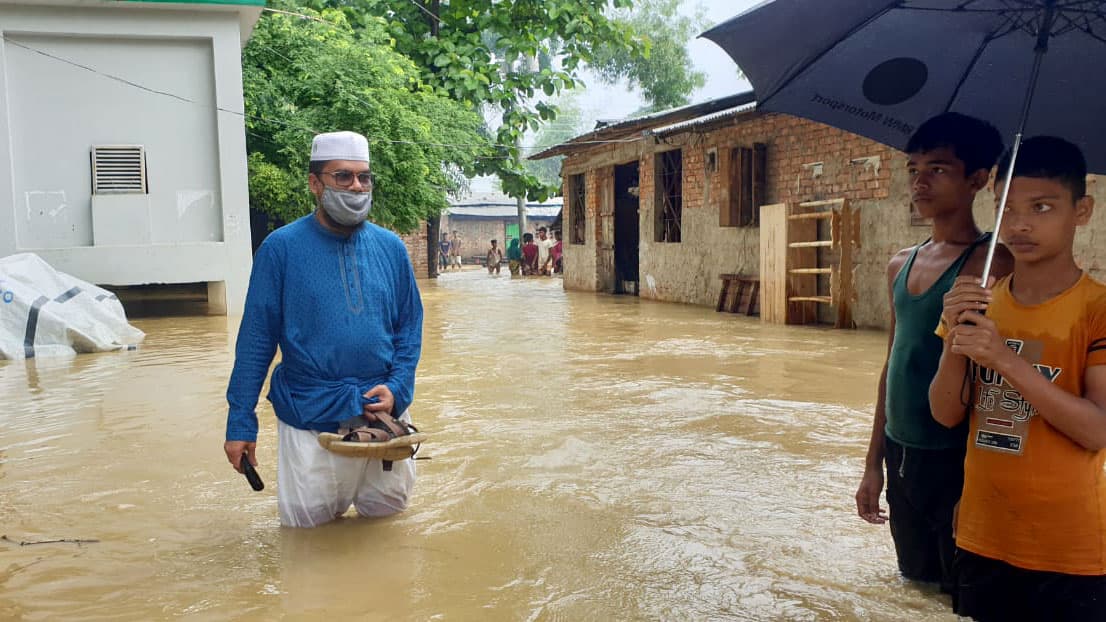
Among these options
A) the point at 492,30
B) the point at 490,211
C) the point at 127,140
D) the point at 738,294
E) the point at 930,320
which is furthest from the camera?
the point at 490,211

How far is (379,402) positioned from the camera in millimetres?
3609

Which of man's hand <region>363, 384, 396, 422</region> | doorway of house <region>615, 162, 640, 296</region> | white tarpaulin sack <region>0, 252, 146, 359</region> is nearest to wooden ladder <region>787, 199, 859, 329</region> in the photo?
doorway of house <region>615, 162, 640, 296</region>

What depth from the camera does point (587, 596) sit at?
3.28 meters

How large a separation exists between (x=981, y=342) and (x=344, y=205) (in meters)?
2.44

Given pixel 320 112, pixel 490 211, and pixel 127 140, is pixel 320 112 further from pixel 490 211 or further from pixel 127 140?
pixel 490 211

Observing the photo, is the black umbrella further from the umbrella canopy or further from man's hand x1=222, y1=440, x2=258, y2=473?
man's hand x1=222, y1=440, x2=258, y2=473

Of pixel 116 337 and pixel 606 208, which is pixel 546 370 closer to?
A: pixel 116 337

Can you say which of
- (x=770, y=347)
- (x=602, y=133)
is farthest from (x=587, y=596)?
(x=602, y=133)

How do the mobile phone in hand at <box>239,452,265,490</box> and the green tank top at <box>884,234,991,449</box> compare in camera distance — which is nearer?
the green tank top at <box>884,234,991,449</box>

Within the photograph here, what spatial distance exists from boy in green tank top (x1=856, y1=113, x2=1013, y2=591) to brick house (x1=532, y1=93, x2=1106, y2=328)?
681 centimetres

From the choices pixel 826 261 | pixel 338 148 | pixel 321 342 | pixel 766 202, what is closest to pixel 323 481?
pixel 321 342

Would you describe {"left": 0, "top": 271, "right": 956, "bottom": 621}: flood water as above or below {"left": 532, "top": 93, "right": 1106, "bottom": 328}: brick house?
below

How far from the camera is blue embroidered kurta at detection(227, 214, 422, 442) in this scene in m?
3.55

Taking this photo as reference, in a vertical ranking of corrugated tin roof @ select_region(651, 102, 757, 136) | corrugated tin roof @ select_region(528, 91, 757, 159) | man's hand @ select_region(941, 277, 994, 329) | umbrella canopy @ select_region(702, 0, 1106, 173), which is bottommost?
man's hand @ select_region(941, 277, 994, 329)
